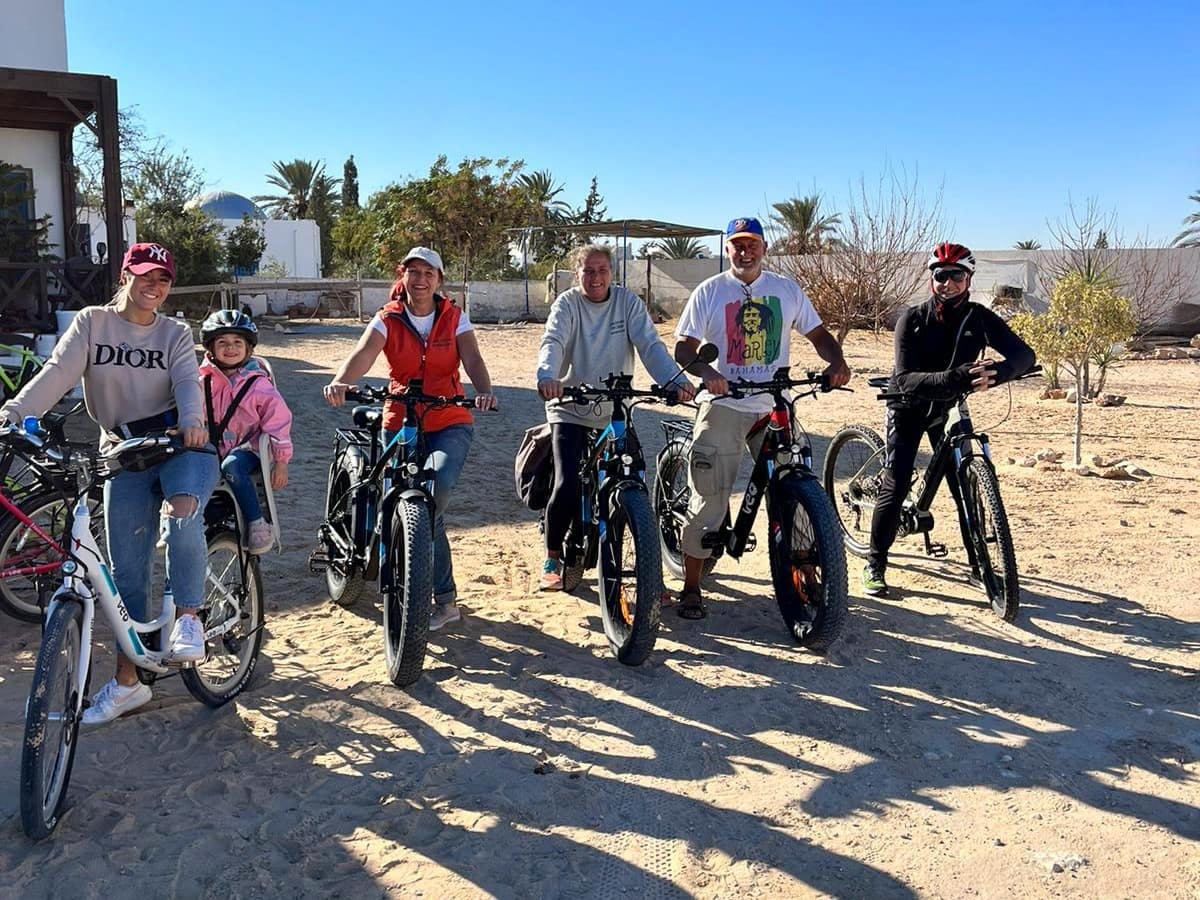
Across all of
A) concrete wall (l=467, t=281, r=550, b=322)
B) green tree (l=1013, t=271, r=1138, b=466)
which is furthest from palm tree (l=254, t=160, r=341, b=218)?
green tree (l=1013, t=271, r=1138, b=466)

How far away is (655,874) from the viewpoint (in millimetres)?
2992

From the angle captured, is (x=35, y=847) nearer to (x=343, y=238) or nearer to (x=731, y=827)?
(x=731, y=827)

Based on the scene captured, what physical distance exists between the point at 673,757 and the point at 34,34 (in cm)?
1719

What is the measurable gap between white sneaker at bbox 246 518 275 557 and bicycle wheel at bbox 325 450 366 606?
682 mm

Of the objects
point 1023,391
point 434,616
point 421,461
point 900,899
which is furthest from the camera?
point 1023,391

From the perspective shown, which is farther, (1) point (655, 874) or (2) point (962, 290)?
(2) point (962, 290)

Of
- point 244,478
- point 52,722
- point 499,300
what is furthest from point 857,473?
point 499,300

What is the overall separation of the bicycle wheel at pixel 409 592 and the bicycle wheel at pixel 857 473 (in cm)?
305

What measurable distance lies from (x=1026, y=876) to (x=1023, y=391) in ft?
46.2

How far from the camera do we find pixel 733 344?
5.05 meters

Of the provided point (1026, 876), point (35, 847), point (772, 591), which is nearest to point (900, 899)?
point (1026, 876)

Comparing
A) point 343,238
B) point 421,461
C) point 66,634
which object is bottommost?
point 66,634

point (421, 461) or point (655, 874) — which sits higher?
point (421, 461)

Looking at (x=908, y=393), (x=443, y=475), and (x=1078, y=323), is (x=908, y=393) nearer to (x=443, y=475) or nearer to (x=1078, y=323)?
(x=443, y=475)
